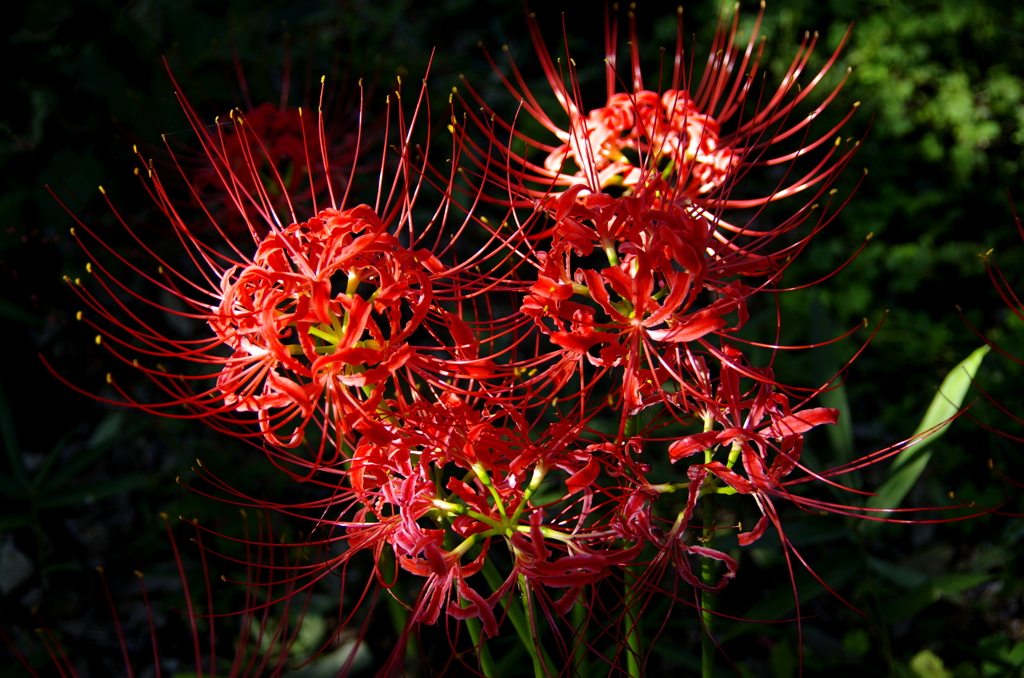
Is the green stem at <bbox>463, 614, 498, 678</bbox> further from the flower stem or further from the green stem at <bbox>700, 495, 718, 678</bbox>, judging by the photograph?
the green stem at <bbox>700, 495, 718, 678</bbox>

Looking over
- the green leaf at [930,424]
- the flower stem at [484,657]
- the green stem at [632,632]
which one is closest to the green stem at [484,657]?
the flower stem at [484,657]

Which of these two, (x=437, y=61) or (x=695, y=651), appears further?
(x=437, y=61)

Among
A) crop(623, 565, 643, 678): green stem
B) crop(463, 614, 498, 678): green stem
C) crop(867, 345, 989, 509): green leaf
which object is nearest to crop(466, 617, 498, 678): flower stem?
crop(463, 614, 498, 678): green stem

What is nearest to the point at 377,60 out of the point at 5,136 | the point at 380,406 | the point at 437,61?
the point at 437,61

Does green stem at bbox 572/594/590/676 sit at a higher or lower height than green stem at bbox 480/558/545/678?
lower

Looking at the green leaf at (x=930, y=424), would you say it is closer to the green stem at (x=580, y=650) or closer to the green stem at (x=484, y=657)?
the green stem at (x=580, y=650)

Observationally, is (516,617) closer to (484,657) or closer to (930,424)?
(484,657)

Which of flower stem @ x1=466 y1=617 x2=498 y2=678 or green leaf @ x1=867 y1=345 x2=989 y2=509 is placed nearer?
flower stem @ x1=466 y1=617 x2=498 y2=678

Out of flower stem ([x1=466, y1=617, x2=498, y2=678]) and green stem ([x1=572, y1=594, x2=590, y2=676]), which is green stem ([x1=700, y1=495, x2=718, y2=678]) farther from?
flower stem ([x1=466, y1=617, x2=498, y2=678])

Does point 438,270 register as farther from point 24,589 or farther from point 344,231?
point 24,589
